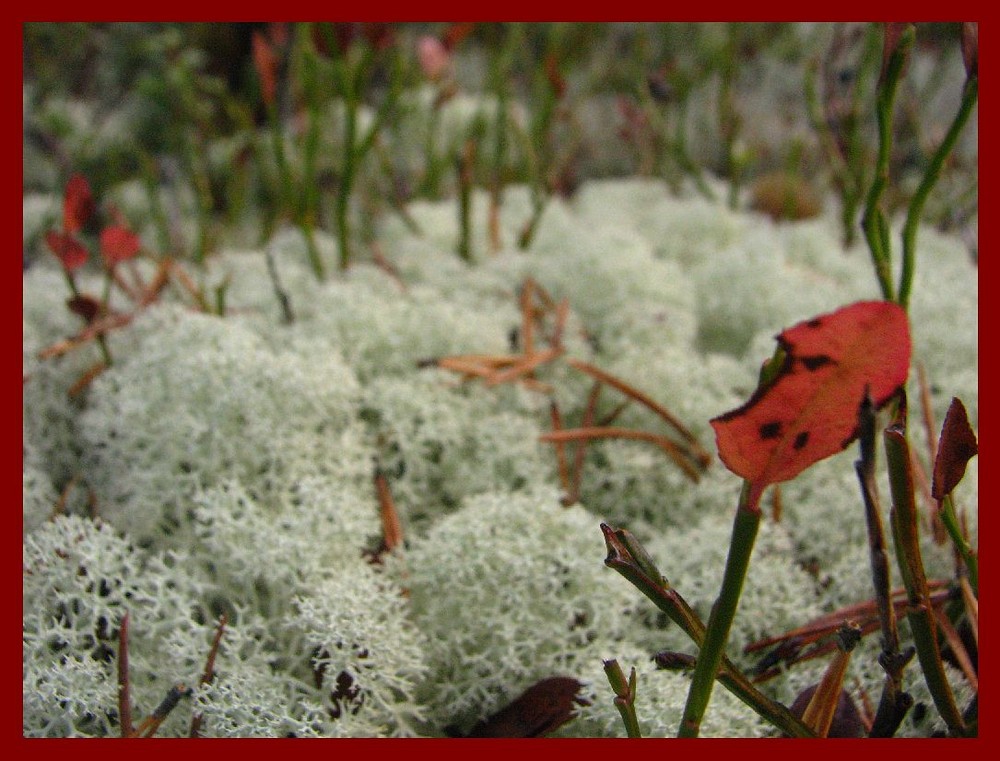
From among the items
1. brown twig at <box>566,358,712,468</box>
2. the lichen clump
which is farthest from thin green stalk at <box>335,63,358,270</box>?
brown twig at <box>566,358,712,468</box>

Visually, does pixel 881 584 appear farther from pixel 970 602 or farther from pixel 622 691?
pixel 970 602

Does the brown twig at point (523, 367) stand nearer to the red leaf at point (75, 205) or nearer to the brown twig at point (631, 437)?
the brown twig at point (631, 437)

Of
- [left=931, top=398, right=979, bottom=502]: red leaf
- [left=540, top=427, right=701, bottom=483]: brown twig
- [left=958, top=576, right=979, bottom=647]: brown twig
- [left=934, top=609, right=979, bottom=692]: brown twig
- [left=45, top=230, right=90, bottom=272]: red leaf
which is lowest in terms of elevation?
[left=934, top=609, right=979, bottom=692]: brown twig

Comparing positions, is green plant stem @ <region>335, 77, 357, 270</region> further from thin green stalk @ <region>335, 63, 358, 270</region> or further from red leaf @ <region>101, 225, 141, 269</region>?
red leaf @ <region>101, 225, 141, 269</region>

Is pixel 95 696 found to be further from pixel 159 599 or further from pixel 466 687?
pixel 466 687

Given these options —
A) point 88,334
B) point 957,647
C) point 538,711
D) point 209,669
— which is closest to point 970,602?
point 957,647

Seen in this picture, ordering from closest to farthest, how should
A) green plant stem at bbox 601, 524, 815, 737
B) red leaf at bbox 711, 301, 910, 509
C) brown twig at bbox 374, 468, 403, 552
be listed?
red leaf at bbox 711, 301, 910, 509 → green plant stem at bbox 601, 524, 815, 737 → brown twig at bbox 374, 468, 403, 552

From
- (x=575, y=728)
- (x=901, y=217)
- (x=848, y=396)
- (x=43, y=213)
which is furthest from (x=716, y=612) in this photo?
(x=901, y=217)

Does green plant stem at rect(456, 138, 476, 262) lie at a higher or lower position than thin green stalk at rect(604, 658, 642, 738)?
higher
